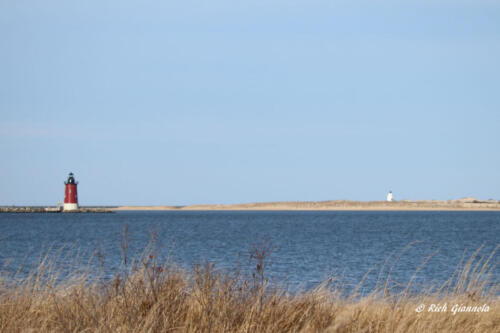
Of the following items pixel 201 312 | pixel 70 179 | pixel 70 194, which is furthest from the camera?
pixel 70 194

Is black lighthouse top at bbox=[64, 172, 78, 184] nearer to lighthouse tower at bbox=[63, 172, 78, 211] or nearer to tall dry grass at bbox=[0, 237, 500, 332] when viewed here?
lighthouse tower at bbox=[63, 172, 78, 211]

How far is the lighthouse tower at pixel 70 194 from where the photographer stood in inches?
4326

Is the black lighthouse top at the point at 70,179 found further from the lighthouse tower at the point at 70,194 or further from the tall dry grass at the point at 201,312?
the tall dry grass at the point at 201,312

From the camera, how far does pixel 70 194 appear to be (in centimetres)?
11494

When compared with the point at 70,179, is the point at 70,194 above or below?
below

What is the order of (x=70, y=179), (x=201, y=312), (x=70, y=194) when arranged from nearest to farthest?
1. (x=201, y=312)
2. (x=70, y=179)
3. (x=70, y=194)

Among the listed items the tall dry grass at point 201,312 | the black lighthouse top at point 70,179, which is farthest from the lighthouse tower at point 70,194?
the tall dry grass at point 201,312

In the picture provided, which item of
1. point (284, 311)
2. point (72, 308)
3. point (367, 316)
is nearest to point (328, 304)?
point (367, 316)

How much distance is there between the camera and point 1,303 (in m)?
8.60

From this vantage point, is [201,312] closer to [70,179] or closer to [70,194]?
[70,179]

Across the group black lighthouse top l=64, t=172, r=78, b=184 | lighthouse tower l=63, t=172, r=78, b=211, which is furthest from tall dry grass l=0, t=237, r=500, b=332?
lighthouse tower l=63, t=172, r=78, b=211

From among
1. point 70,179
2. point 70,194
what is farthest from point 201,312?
point 70,194

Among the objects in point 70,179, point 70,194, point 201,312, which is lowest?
point 201,312

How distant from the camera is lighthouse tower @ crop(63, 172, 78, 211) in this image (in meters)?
110
